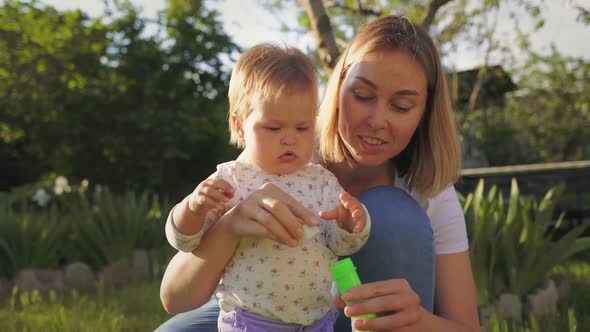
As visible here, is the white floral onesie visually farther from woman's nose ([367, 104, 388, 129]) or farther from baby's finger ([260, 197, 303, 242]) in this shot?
woman's nose ([367, 104, 388, 129])

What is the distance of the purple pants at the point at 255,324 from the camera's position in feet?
4.79

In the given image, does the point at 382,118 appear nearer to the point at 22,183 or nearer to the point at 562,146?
the point at 22,183

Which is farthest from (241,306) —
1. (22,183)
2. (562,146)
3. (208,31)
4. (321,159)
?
(562,146)

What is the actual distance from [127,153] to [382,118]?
26.7ft

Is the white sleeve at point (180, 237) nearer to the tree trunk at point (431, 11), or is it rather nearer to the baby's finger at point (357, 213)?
the baby's finger at point (357, 213)

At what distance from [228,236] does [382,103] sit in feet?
1.94

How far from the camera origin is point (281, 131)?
1457mm

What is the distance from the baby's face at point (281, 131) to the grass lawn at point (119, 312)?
117 cm

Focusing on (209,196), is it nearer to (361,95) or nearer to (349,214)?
(349,214)

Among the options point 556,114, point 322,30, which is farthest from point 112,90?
point 556,114

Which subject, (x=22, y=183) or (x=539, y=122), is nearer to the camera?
(x=22, y=183)

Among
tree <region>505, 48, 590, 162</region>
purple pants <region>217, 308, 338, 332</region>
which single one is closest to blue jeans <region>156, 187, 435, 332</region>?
purple pants <region>217, 308, 338, 332</region>

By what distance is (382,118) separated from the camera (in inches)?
66.2

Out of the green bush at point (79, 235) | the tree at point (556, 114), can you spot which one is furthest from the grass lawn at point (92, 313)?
the tree at point (556, 114)
